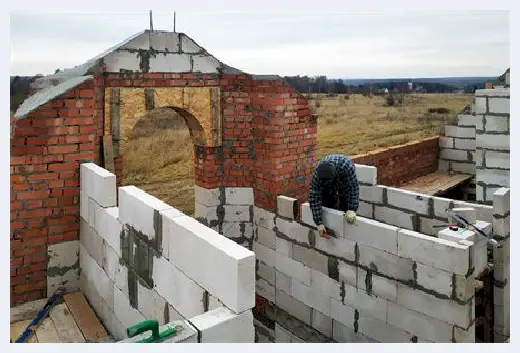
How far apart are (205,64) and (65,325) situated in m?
3.73

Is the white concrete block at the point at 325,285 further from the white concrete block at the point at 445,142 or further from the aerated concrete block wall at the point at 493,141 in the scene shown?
the white concrete block at the point at 445,142

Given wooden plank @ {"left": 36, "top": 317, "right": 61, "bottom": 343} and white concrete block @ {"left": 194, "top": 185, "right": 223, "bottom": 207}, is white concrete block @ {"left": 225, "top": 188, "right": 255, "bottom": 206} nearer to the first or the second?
white concrete block @ {"left": 194, "top": 185, "right": 223, "bottom": 207}

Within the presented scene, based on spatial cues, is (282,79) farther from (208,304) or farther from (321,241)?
(208,304)

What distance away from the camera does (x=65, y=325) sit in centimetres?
466

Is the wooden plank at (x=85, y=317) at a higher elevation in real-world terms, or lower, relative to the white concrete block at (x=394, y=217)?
lower

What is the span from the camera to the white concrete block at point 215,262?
2801mm

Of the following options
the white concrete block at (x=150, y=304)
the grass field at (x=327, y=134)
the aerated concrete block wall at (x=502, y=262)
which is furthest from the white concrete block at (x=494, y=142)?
the white concrete block at (x=150, y=304)

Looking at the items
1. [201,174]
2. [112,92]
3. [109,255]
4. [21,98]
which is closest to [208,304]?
[109,255]

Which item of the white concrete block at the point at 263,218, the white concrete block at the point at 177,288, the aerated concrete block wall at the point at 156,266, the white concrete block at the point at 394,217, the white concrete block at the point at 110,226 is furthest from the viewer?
the white concrete block at the point at 263,218

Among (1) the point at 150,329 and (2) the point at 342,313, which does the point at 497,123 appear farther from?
(1) the point at 150,329

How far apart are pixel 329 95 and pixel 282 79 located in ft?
104

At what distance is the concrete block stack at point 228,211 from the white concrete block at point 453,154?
21.3 ft

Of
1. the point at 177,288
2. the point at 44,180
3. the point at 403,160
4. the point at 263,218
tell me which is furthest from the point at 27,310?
the point at 403,160

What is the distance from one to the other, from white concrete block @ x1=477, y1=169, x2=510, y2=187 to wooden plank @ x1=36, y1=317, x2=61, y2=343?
232 inches
